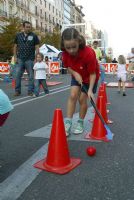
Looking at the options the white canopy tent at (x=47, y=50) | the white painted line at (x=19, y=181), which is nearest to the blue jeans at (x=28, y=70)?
the white painted line at (x=19, y=181)

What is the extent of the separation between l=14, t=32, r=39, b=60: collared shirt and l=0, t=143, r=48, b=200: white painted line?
632 cm

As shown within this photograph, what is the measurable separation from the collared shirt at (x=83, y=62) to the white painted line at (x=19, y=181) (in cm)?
147

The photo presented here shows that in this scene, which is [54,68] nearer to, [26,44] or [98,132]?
[26,44]

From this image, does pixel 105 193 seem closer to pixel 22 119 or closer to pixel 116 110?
pixel 22 119

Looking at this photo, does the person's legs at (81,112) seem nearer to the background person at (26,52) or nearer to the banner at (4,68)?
the background person at (26,52)

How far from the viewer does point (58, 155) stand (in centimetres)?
318

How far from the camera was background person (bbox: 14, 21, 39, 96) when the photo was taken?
930 cm

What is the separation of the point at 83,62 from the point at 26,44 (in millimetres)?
5294

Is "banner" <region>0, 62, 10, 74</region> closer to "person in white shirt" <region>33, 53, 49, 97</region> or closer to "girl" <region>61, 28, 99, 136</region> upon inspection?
"person in white shirt" <region>33, 53, 49, 97</region>

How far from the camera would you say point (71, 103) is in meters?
4.44

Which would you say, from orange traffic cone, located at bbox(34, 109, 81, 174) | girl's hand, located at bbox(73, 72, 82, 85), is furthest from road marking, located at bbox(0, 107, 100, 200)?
girl's hand, located at bbox(73, 72, 82, 85)

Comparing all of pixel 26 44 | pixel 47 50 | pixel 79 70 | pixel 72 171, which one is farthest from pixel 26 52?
pixel 47 50

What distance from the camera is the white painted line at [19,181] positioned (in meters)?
2.59

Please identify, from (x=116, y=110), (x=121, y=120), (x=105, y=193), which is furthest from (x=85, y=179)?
(x=116, y=110)
